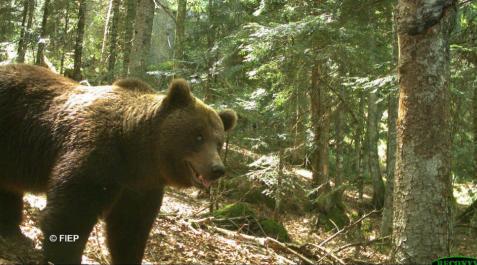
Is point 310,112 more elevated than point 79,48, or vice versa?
point 79,48

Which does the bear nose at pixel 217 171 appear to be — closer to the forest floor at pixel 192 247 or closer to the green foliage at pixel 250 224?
the forest floor at pixel 192 247

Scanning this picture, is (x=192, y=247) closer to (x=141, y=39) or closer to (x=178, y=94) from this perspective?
(x=178, y=94)

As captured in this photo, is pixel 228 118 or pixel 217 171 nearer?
pixel 217 171

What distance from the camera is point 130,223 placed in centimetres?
501

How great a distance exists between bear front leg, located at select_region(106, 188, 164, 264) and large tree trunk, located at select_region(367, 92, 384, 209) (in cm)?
1224

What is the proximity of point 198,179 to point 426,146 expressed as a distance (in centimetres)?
229

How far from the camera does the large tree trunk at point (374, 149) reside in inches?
661

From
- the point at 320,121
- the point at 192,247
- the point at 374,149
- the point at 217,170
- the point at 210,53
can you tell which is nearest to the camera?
the point at 217,170

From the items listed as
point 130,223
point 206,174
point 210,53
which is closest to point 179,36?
point 210,53

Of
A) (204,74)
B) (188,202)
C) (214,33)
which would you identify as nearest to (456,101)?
(204,74)

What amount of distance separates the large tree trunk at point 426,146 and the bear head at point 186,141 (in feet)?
6.44

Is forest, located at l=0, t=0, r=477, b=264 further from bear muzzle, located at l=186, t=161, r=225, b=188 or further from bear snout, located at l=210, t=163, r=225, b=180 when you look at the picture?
bear snout, located at l=210, t=163, r=225, b=180

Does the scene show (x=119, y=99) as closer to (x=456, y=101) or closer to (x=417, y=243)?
(x=417, y=243)

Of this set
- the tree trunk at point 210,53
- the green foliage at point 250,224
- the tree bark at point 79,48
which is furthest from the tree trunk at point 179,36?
the green foliage at point 250,224
